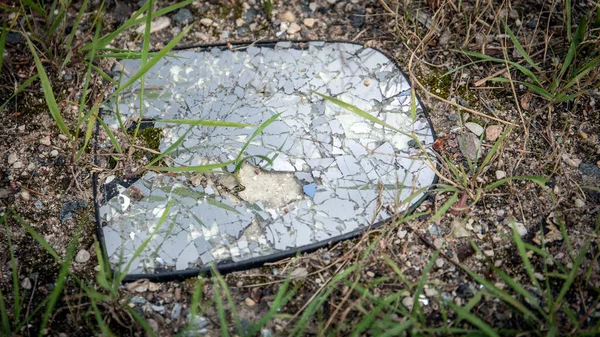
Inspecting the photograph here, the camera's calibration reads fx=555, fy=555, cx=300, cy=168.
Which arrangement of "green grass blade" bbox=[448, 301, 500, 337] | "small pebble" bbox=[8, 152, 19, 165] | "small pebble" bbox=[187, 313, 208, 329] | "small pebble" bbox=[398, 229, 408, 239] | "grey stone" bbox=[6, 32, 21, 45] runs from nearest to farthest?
"green grass blade" bbox=[448, 301, 500, 337] → "small pebble" bbox=[187, 313, 208, 329] → "small pebble" bbox=[398, 229, 408, 239] → "small pebble" bbox=[8, 152, 19, 165] → "grey stone" bbox=[6, 32, 21, 45]

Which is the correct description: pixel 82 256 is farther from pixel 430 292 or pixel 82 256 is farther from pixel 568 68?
pixel 568 68

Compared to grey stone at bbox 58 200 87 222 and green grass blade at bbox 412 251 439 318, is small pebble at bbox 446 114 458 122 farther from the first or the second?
grey stone at bbox 58 200 87 222

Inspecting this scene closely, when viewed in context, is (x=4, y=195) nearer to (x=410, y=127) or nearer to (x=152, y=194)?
(x=152, y=194)

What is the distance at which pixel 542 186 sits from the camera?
131 centimetres

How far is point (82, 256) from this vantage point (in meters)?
1.32

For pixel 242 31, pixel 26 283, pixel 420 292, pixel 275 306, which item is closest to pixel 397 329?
pixel 420 292

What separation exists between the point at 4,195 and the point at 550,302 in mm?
1316

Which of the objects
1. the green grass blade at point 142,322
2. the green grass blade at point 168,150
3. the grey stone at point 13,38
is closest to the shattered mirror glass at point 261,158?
the green grass blade at point 168,150

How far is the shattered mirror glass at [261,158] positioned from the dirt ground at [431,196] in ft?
0.20

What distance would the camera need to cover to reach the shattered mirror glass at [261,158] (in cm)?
131

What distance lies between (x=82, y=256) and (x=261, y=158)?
0.49 meters

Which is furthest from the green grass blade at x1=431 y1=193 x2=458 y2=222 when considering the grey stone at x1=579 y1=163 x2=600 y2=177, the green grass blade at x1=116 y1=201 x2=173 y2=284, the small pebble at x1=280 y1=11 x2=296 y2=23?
the small pebble at x1=280 y1=11 x2=296 y2=23

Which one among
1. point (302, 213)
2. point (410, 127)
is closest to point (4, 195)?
point (302, 213)

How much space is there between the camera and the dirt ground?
4.17 ft
